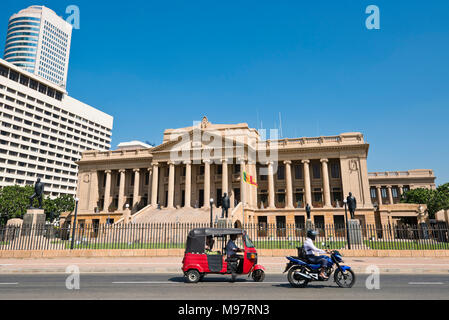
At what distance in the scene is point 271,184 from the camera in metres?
47.8

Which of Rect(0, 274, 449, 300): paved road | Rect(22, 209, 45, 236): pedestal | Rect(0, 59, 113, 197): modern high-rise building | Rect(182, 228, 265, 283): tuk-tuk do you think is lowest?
Rect(0, 274, 449, 300): paved road

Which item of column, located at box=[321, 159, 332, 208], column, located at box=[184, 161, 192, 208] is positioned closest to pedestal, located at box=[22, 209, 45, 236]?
column, located at box=[184, 161, 192, 208]

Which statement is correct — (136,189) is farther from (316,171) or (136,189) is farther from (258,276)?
(258,276)

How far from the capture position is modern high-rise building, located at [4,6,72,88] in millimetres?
118875

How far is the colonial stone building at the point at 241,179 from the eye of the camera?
4441 cm

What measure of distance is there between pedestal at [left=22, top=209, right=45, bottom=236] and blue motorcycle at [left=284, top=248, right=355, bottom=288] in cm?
1841

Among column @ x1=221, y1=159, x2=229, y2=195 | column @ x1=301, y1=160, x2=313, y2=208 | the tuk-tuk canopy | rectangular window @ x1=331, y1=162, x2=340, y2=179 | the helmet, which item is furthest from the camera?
rectangular window @ x1=331, y1=162, x2=340, y2=179

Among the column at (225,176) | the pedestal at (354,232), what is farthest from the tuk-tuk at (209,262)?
the column at (225,176)

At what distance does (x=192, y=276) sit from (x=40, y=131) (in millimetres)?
105102

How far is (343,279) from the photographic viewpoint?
948cm

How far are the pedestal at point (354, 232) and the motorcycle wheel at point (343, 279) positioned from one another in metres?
13.1

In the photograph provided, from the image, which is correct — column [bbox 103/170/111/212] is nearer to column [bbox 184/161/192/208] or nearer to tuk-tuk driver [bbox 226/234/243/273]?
column [bbox 184/161/192/208]

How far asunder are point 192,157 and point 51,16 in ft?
411

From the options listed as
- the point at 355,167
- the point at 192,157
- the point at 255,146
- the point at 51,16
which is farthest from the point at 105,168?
the point at 51,16
